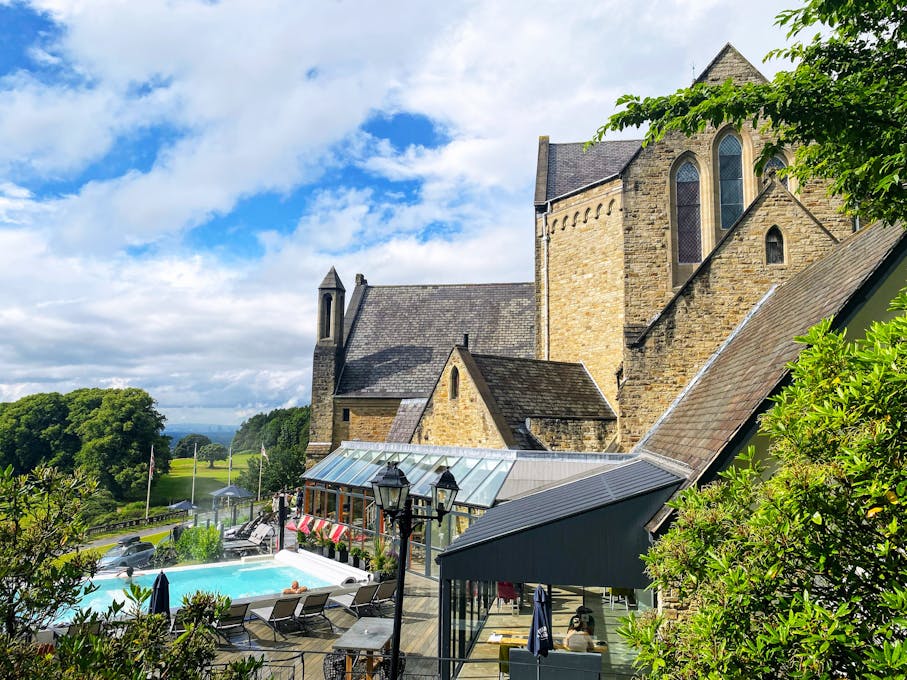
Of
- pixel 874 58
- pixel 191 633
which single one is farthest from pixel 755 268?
→ pixel 191 633

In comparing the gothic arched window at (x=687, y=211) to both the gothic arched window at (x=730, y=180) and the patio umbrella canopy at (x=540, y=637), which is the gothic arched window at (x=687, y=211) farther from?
the patio umbrella canopy at (x=540, y=637)

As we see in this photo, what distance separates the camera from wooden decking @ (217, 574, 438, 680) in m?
9.95

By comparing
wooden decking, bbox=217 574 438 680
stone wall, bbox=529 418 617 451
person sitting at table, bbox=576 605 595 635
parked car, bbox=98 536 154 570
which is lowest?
parked car, bbox=98 536 154 570

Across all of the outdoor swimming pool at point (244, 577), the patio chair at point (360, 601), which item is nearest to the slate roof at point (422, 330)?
the outdoor swimming pool at point (244, 577)

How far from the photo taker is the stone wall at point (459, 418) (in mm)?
16922

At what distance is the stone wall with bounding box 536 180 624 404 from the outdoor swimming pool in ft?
34.5

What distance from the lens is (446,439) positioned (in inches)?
733

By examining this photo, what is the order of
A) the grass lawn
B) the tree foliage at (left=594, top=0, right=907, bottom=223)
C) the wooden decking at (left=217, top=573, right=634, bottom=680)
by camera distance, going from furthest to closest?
the grass lawn < the wooden decking at (left=217, top=573, right=634, bottom=680) < the tree foliage at (left=594, top=0, right=907, bottom=223)

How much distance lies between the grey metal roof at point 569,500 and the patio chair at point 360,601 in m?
4.50

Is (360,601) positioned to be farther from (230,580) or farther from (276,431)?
(276,431)

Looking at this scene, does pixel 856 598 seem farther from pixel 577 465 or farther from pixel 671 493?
pixel 577 465

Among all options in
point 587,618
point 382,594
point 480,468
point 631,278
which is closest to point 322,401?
point 480,468

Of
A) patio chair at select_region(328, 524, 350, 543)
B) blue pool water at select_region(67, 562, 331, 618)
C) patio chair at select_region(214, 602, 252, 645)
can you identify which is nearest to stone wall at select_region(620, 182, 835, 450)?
patio chair at select_region(214, 602, 252, 645)

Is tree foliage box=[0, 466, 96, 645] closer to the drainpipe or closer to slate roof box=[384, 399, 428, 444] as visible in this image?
the drainpipe
